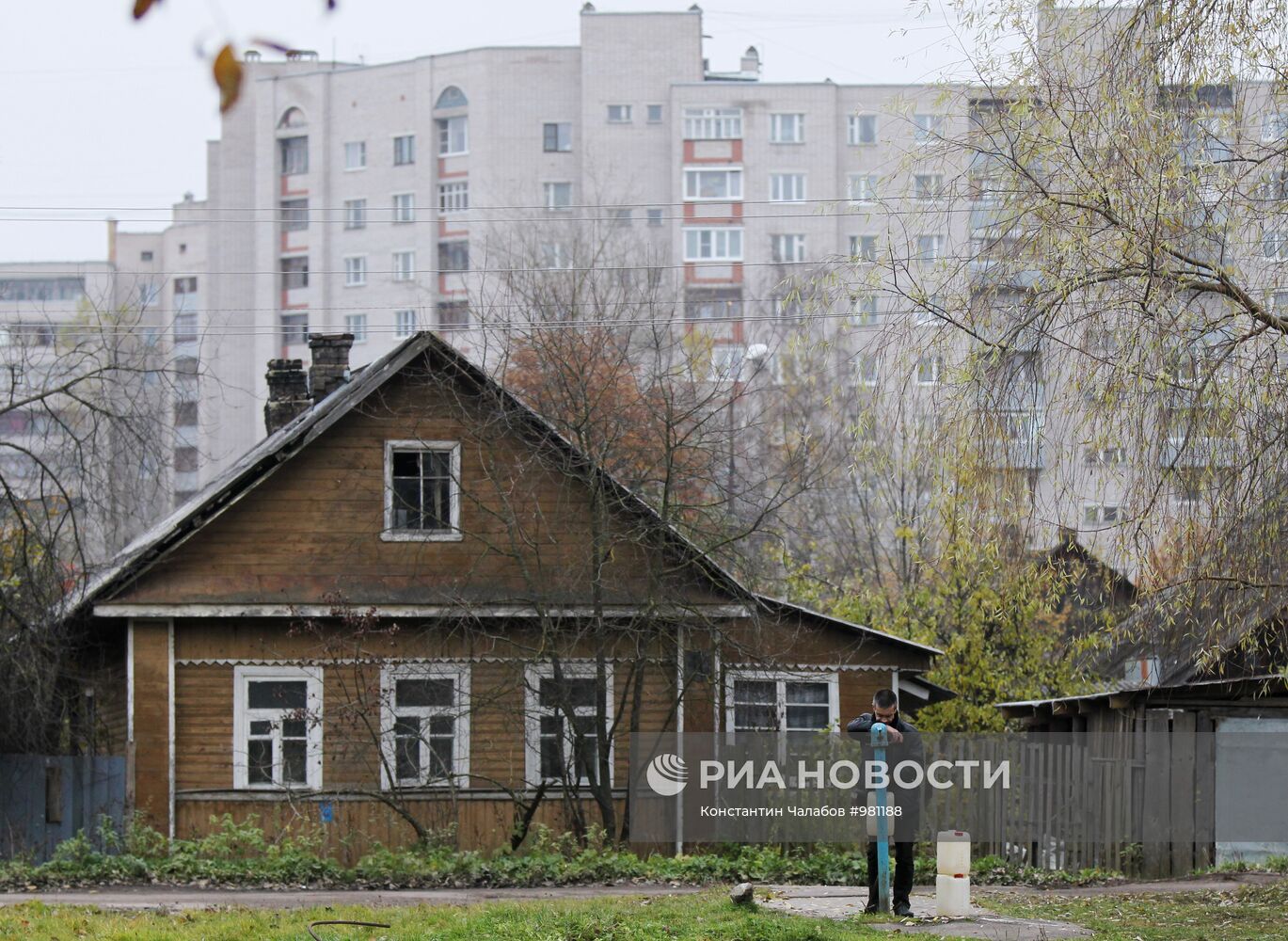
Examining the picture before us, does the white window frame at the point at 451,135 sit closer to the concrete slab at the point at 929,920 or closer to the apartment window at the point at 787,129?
the apartment window at the point at 787,129

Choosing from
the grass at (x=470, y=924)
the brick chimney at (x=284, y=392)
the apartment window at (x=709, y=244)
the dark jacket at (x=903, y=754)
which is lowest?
the grass at (x=470, y=924)

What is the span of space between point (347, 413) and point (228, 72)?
19247 millimetres

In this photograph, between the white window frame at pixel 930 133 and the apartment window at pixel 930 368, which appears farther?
the white window frame at pixel 930 133

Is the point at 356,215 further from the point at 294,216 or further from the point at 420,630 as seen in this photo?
the point at 420,630

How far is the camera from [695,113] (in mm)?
78188

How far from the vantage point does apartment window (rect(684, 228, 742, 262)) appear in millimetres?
74688

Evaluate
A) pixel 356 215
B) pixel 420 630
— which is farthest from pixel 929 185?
pixel 356 215

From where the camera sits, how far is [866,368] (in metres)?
15.2

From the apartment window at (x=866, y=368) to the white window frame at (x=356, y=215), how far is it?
6959 centimetres

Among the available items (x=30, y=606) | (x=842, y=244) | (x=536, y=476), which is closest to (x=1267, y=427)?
(x=536, y=476)

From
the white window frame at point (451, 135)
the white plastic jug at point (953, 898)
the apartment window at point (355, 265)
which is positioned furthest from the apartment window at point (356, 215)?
the white plastic jug at point (953, 898)

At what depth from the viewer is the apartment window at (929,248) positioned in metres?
14.9

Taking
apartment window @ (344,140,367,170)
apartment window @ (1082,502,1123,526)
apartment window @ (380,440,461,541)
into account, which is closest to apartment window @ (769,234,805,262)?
apartment window @ (344,140,367,170)

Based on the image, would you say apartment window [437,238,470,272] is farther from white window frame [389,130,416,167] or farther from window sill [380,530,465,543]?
window sill [380,530,465,543]
